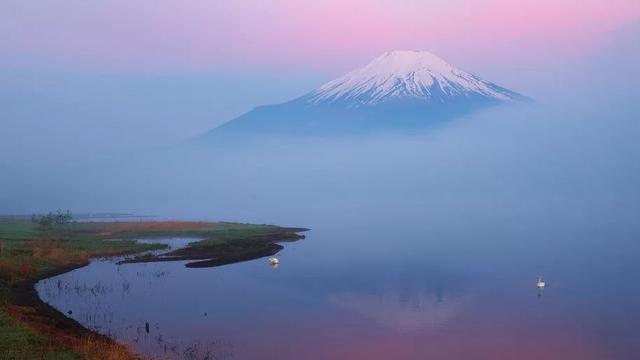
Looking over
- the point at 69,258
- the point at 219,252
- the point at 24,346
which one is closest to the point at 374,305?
the point at 24,346

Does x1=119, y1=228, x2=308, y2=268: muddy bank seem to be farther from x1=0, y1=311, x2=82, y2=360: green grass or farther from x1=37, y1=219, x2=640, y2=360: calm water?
x1=0, y1=311, x2=82, y2=360: green grass

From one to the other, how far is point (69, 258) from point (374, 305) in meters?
26.1

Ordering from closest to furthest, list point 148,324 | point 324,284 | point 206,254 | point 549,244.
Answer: point 148,324
point 324,284
point 206,254
point 549,244

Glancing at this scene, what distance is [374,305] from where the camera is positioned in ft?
118

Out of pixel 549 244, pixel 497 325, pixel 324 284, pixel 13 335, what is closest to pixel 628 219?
pixel 549 244

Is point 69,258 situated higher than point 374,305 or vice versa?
point 69,258

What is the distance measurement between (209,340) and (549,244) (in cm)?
5075

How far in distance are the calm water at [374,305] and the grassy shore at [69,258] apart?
1610 millimetres

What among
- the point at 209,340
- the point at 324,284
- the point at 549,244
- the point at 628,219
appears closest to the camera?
the point at 209,340

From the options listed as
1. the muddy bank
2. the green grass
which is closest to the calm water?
the muddy bank

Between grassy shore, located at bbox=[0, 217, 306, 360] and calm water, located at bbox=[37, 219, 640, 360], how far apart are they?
161cm

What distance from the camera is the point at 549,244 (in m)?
69.0

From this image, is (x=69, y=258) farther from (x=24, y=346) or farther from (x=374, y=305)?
(x=24, y=346)

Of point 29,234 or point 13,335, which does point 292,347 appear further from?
point 29,234
